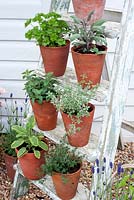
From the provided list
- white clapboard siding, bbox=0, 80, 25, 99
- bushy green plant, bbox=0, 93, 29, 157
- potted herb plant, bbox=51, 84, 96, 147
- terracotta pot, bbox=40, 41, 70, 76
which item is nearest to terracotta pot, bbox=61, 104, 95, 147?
potted herb plant, bbox=51, 84, 96, 147

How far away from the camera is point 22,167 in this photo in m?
2.86

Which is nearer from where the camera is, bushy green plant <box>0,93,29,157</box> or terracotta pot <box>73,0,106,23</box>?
terracotta pot <box>73,0,106,23</box>

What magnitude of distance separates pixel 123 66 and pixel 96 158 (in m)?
0.55

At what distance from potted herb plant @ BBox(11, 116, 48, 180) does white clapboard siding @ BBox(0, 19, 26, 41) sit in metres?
0.95

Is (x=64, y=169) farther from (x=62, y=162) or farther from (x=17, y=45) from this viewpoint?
(x=17, y=45)

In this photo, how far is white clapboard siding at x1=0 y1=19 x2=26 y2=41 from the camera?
3490mm

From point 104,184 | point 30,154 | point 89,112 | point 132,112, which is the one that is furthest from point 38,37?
point 132,112

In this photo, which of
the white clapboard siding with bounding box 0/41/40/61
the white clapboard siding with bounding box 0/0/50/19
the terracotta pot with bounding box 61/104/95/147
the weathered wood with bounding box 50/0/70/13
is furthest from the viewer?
the white clapboard siding with bounding box 0/41/40/61

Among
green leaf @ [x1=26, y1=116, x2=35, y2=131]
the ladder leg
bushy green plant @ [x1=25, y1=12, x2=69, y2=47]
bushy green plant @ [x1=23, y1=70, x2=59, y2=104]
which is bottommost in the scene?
the ladder leg

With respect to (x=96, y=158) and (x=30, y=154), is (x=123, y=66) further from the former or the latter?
(x=30, y=154)

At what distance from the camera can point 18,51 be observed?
11.7 ft

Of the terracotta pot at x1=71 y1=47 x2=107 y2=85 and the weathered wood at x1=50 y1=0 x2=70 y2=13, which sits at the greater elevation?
the weathered wood at x1=50 y1=0 x2=70 y2=13

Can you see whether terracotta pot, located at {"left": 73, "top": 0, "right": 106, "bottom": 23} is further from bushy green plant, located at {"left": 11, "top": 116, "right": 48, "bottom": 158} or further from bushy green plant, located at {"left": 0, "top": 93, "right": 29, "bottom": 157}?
bushy green plant, located at {"left": 0, "top": 93, "right": 29, "bottom": 157}

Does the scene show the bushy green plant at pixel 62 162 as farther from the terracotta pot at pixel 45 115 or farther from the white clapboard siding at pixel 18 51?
the white clapboard siding at pixel 18 51
